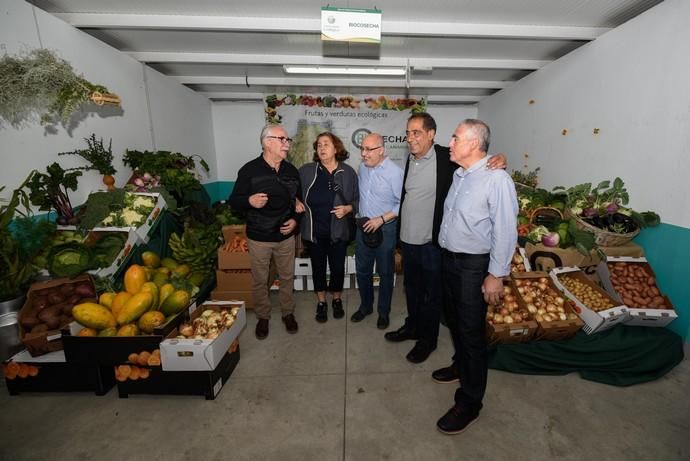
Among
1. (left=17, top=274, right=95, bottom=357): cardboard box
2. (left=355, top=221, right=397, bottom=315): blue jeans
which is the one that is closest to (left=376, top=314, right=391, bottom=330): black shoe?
(left=355, top=221, right=397, bottom=315): blue jeans

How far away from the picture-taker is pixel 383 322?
316 cm

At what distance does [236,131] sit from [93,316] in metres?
5.99

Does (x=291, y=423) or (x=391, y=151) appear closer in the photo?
(x=291, y=423)

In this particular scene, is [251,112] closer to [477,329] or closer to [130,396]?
[130,396]

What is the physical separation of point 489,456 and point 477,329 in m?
0.73

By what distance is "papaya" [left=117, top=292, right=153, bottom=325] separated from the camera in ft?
7.27

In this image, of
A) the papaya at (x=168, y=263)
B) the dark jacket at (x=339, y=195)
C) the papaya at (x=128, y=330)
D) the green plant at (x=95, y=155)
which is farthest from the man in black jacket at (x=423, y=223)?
the green plant at (x=95, y=155)

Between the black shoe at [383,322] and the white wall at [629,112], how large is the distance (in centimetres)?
283

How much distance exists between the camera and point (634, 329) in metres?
2.68

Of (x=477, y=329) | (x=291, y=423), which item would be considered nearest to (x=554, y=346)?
(x=477, y=329)

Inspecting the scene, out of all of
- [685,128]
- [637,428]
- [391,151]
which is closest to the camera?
[637,428]

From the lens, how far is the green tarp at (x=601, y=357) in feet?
7.99

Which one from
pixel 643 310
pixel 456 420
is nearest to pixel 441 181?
pixel 456 420

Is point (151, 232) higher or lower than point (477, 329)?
higher
